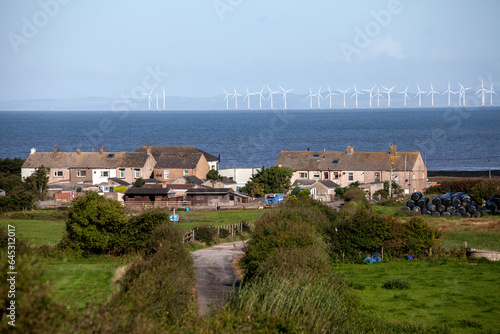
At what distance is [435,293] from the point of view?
993 inches

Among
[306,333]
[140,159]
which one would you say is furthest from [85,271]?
[140,159]

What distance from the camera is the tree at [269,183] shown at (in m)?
66.9

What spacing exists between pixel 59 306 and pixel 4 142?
170 m

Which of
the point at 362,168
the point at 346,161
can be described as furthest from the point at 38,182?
the point at 362,168

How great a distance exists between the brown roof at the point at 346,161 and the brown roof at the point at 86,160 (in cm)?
1884

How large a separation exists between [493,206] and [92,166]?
1894 inches

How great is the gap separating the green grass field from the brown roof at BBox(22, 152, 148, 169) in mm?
47938

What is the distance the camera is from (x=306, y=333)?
12828 mm

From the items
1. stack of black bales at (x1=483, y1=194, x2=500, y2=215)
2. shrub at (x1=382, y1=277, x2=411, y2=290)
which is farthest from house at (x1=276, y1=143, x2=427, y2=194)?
shrub at (x1=382, y1=277, x2=411, y2=290)

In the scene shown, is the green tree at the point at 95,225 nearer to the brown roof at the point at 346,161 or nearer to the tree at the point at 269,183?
the tree at the point at 269,183

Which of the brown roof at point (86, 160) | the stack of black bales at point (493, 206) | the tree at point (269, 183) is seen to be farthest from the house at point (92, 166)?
the stack of black bales at point (493, 206)

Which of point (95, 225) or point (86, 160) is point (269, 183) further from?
point (95, 225)

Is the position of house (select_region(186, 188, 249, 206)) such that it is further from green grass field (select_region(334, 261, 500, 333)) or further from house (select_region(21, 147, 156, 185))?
green grass field (select_region(334, 261, 500, 333))

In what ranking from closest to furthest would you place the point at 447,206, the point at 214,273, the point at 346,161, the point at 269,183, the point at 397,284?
the point at 397,284, the point at 214,273, the point at 447,206, the point at 269,183, the point at 346,161
